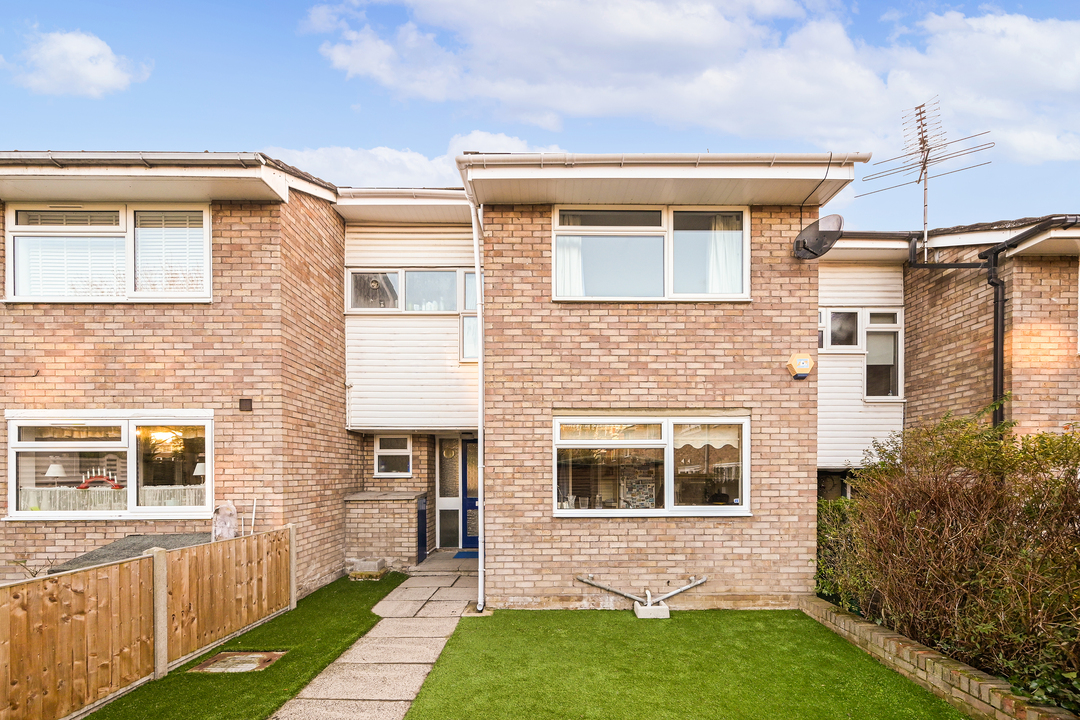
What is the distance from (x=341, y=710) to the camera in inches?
168

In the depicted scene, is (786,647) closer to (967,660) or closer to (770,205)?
(967,660)

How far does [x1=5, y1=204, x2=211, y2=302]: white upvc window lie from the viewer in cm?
703

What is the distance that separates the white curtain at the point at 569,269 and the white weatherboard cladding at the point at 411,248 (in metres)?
2.44

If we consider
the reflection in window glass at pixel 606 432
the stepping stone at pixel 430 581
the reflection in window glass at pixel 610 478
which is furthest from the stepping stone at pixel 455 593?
the reflection in window glass at pixel 606 432

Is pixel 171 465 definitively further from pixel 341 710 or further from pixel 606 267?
pixel 606 267

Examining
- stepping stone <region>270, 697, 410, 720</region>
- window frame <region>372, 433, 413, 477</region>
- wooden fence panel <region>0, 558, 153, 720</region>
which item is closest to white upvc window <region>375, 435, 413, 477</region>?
window frame <region>372, 433, 413, 477</region>

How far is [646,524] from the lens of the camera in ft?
21.9

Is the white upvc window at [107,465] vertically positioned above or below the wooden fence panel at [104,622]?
above

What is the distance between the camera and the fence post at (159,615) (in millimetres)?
4695

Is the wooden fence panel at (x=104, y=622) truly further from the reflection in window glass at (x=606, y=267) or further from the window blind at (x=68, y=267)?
the reflection in window glass at (x=606, y=267)

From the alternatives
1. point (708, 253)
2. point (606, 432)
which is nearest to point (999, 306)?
point (708, 253)

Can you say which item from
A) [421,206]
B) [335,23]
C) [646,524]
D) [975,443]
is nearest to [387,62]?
[335,23]

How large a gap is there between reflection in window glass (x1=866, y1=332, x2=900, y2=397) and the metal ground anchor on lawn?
4.95m

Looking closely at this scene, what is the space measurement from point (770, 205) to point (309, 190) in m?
5.99
